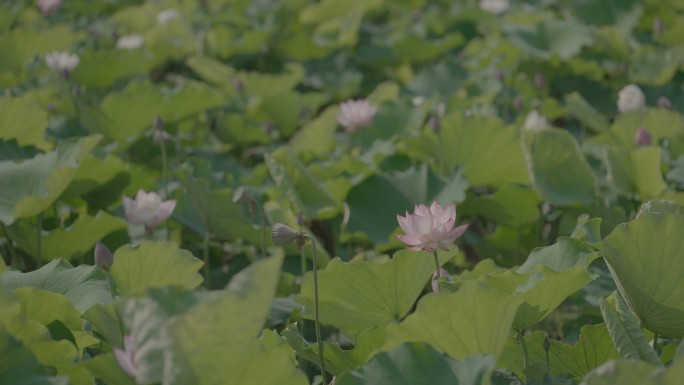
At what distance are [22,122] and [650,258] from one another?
1284 millimetres

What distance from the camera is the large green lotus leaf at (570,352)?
1351 mm

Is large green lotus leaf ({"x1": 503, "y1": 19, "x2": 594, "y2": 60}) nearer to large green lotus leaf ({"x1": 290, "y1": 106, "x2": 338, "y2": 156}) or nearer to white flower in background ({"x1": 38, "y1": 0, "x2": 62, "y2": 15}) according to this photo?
large green lotus leaf ({"x1": 290, "y1": 106, "x2": 338, "y2": 156})

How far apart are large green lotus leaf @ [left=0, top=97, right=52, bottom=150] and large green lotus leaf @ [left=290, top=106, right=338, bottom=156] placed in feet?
2.04

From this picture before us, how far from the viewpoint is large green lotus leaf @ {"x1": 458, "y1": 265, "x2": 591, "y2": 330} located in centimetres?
125

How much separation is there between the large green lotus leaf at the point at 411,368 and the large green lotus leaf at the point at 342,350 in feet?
0.51

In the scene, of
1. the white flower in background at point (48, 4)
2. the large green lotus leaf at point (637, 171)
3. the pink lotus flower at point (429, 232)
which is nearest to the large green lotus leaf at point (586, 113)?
the large green lotus leaf at point (637, 171)

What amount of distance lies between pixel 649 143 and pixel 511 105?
0.75 m

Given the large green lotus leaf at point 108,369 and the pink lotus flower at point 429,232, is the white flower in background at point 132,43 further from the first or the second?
the large green lotus leaf at point 108,369

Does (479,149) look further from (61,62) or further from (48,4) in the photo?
(48,4)

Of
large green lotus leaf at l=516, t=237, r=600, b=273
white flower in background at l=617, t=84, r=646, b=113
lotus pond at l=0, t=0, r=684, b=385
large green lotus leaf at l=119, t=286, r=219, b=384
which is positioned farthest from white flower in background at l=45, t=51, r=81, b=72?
large green lotus leaf at l=119, t=286, r=219, b=384

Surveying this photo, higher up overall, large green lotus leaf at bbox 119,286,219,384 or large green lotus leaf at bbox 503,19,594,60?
large green lotus leaf at bbox 119,286,219,384

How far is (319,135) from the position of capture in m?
2.53

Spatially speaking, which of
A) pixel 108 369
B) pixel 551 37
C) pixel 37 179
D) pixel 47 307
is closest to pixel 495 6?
pixel 551 37

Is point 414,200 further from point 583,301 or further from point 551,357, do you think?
point 551,357
